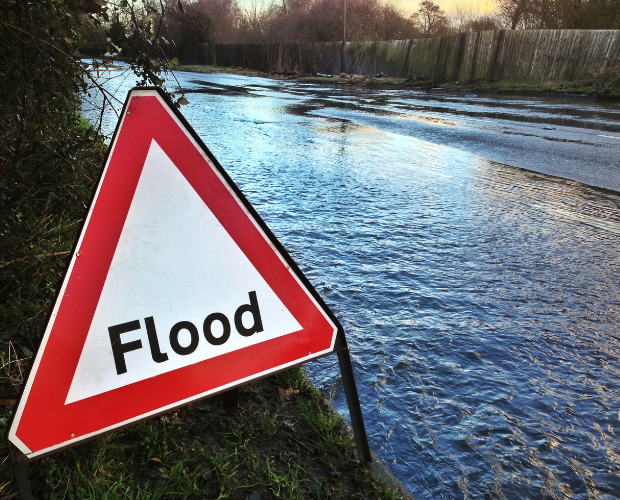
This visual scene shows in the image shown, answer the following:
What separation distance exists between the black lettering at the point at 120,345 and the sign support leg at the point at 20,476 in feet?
1.05

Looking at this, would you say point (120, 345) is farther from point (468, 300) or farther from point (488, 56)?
point (488, 56)

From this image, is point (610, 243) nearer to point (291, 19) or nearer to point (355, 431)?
point (355, 431)

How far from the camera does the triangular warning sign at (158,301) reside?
142cm

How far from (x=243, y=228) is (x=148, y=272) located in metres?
0.35

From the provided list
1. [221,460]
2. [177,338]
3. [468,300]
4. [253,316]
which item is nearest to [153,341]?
[177,338]

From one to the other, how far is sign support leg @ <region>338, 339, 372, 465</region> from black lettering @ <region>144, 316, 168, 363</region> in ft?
2.10

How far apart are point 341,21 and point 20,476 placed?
54.8 metres

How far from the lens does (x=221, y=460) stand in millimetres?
1892

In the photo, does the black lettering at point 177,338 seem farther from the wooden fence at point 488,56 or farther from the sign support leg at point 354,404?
the wooden fence at point 488,56

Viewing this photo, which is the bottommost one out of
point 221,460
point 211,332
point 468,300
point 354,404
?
point 468,300

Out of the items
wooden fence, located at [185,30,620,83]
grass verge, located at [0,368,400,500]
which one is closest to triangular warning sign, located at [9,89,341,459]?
grass verge, located at [0,368,400,500]

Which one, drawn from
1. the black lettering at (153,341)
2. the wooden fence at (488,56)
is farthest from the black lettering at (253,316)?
the wooden fence at (488,56)

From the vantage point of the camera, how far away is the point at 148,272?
1546mm

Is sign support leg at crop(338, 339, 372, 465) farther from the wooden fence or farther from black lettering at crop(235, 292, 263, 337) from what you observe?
the wooden fence
